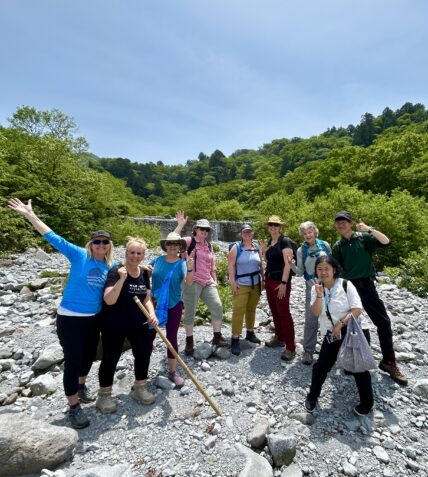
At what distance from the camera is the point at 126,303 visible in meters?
3.78

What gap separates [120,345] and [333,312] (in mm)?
2820

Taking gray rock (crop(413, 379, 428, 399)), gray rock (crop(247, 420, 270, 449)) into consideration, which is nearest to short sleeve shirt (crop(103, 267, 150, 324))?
gray rock (crop(247, 420, 270, 449))

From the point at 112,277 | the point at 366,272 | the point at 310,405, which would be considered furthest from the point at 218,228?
the point at 112,277

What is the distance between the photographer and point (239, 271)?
541 centimetres

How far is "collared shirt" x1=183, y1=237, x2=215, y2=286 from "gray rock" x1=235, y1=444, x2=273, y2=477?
2584 mm

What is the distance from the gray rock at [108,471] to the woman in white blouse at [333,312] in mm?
2523

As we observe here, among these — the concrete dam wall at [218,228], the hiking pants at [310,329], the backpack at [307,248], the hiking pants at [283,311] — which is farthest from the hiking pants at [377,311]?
the concrete dam wall at [218,228]

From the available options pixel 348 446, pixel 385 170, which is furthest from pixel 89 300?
pixel 385 170

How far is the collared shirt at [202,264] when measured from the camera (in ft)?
17.2

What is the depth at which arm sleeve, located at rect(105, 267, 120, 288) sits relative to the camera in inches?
143

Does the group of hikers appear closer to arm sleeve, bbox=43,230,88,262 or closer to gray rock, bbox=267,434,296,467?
arm sleeve, bbox=43,230,88,262

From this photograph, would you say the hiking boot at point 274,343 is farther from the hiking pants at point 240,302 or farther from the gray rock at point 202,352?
the gray rock at point 202,352

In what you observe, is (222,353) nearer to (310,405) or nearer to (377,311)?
(310,405)

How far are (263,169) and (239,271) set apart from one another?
9829cm
